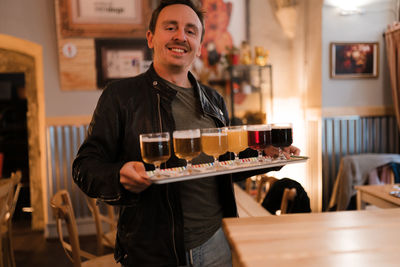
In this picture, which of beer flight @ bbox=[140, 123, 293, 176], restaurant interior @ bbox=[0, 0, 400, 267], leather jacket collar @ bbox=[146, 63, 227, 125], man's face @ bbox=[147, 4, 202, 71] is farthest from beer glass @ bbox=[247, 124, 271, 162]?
restaurant interior @ bbox=[0, 0, 400, 267]

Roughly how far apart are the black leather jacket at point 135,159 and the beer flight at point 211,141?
0.34 feet

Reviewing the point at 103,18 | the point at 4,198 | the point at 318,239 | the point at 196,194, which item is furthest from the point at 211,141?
the point at 103,18

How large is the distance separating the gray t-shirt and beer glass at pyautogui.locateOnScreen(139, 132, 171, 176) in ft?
0.54

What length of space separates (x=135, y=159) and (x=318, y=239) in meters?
0.76

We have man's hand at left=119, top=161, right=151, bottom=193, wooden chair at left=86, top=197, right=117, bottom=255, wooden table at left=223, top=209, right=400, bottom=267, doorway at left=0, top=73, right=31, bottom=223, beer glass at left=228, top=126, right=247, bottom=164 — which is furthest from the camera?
doorway at left=0, top=73, right=31, bottom=223

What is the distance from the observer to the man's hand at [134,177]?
110 cm

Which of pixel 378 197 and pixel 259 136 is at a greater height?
pixel 259 136

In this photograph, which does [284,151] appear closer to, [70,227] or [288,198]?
[288,198]

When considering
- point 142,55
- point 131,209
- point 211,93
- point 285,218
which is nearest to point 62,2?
point 142,55

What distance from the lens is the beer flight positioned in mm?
1272

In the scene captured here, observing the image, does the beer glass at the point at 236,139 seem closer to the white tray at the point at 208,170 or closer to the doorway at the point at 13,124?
the white tray at the point at 208,170

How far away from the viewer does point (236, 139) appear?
5.10 ft

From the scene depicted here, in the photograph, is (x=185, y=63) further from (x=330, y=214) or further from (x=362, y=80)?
(x=362, y=80)

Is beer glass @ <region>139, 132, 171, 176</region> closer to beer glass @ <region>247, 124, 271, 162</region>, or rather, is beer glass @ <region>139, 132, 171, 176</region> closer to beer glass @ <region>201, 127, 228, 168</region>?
beer glass @ <region>201, 127, 228, 168</region>
